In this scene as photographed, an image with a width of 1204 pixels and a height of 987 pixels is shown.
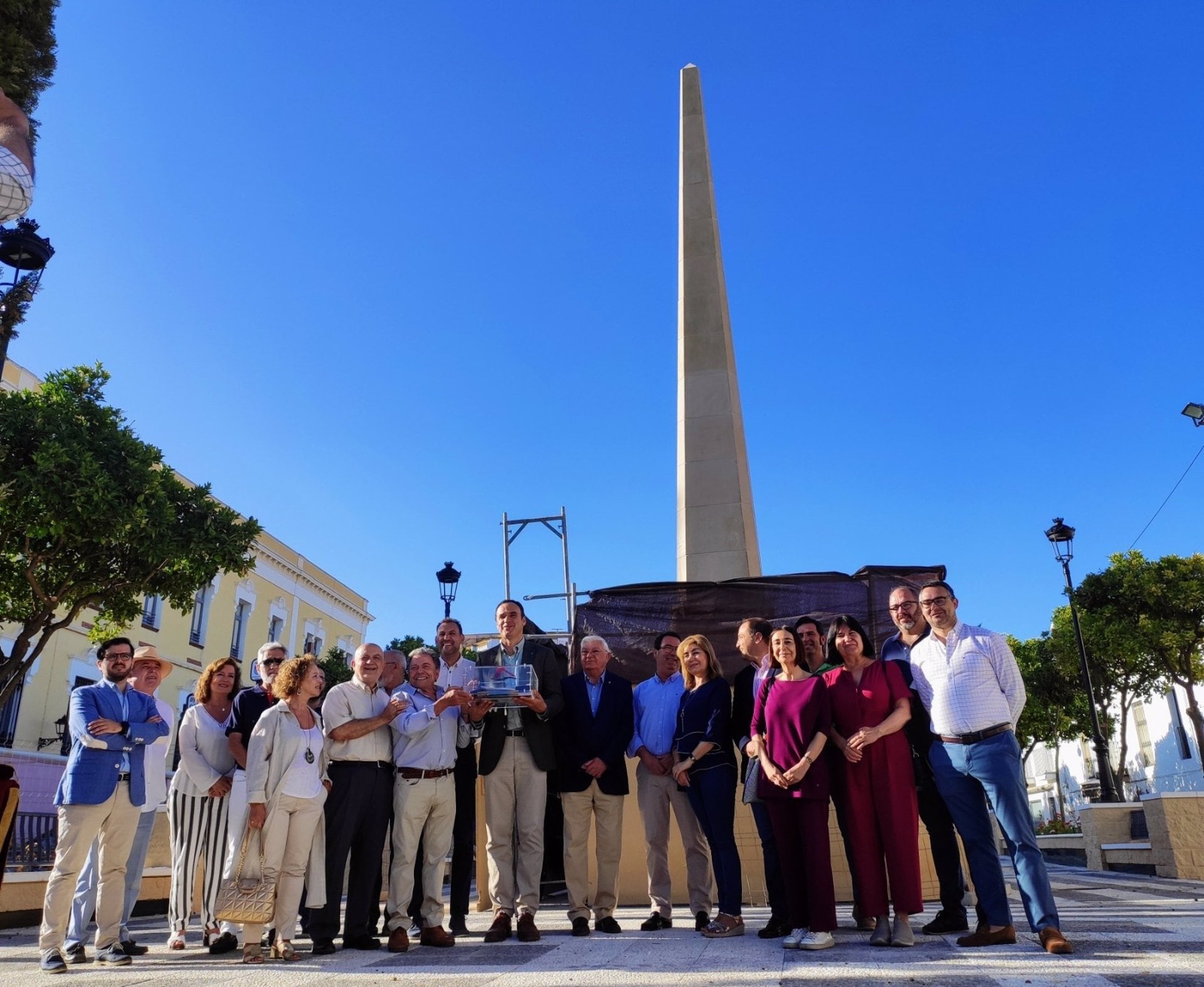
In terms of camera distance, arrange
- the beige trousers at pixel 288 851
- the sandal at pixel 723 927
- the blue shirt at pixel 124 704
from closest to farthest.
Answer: the beige trousers at pixel 288 851 → the sandal at pixel 723 927 → the blue shirt at pixel 124 704

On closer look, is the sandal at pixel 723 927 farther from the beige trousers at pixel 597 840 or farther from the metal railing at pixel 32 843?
the metal railing at pixel 32 843

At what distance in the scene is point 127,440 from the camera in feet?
40.2

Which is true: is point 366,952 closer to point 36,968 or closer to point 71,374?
point 36,968

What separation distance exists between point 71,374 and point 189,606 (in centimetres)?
382

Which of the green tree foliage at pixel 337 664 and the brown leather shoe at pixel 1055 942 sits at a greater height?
the green tree foliage at pixel 337 664

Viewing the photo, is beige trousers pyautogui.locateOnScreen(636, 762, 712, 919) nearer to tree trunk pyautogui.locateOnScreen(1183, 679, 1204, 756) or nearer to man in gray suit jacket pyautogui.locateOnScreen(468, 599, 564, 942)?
man in gray suit jacket pyautogui.locateOnScreen(468, 599, 564, 942)

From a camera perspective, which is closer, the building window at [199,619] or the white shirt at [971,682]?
the white shirt at [971,682]

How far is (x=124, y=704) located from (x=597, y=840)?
290 centimetres

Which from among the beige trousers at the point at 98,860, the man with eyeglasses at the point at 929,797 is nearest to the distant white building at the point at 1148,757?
the man with eyeglasses at the point at 929,797

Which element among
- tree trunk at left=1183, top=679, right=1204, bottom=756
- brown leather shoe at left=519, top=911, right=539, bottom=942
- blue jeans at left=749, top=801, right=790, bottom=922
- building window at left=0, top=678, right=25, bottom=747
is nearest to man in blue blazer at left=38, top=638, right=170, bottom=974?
brown leather shoe at left=519, top=911, right=539, bottom=942

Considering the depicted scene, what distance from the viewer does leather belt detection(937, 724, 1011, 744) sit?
4.38m

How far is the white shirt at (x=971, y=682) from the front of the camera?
4.40m

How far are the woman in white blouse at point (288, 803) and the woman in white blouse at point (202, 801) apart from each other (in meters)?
0.87

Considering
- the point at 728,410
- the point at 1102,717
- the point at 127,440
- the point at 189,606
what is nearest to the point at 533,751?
the point at 728,410
